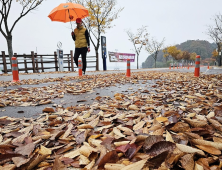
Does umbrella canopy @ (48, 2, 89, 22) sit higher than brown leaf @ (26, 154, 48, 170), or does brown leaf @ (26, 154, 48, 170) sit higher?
umbrella canopy @ (48, 2, 89, 22)

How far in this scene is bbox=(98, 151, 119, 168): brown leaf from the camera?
2.77 feet

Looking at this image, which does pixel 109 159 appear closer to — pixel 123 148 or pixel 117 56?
pixel 123 148

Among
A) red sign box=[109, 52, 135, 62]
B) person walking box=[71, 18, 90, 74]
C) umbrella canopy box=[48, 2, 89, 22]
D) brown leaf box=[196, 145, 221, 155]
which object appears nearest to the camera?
brown leaf box=[196, 145, 221, 155]

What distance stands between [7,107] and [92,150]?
1.83 m

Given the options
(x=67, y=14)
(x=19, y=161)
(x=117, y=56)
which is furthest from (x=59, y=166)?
(x=117, y=56)

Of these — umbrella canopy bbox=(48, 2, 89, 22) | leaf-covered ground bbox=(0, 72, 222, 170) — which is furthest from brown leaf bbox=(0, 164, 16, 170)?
umbrella canopy bbox=(48, 2, 89, 22)

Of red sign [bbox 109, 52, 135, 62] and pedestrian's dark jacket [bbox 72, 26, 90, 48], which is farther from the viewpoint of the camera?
red sign [bbox 109, 52, 135, 62]

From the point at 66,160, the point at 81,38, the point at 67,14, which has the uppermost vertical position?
the point at 67,14

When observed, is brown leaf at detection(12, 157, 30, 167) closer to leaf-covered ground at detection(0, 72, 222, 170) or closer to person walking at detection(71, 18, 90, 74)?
leaf-covered ground at detection(0, 72, 222, 170)

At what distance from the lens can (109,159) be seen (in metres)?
0.87

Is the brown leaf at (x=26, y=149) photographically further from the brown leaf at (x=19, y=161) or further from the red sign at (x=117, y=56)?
the red sign at (x=117, y=56)

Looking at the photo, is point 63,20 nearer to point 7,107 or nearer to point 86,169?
point 7,107

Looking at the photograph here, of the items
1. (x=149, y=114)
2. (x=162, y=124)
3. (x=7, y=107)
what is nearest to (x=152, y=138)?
(x=162, y=124)

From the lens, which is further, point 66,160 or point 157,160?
point 66,160
